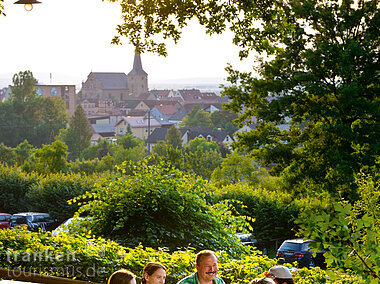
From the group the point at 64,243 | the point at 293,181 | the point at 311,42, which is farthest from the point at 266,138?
the point at 64,243

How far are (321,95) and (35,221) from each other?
15.6m

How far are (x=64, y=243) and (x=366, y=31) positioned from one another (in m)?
26.2

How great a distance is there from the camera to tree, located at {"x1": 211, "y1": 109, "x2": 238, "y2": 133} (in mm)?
163000

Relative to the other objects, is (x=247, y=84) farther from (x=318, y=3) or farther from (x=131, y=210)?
(x=131, y=210)

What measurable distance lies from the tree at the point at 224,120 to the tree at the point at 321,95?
127939 mm

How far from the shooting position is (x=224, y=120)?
569 ft

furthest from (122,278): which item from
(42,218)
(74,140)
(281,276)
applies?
(74,140)

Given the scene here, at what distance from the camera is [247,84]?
3366cm

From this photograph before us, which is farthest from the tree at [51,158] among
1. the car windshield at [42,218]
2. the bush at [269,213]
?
the bush at [269,213]

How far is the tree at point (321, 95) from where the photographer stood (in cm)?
2992

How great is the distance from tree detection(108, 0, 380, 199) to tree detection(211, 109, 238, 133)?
12794cm

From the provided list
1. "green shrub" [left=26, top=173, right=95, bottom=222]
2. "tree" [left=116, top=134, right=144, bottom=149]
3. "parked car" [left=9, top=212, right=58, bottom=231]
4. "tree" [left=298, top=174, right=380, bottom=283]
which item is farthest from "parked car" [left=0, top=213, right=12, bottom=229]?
"tree" [left=116, top=134, right=144, bottom=149]

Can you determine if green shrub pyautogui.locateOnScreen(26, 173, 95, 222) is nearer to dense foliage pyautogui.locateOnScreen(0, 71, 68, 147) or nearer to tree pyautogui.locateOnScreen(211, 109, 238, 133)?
dense foliage pyautogui.locateOnScreen(0, 71, 68, 147)

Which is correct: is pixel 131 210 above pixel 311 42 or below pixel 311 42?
below
